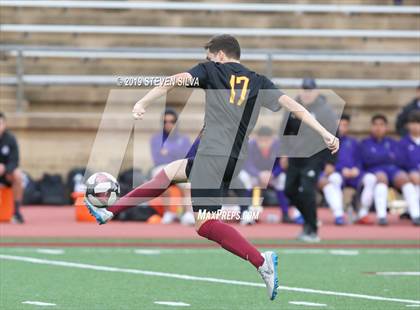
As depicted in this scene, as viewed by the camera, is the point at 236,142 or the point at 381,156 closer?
the point at 236,142

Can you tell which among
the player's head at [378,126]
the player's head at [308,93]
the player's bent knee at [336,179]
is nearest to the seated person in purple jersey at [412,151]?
the player's head at [378,126]

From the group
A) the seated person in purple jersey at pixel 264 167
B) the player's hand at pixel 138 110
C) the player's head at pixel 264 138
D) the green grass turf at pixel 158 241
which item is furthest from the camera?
the player's head at pixel 264 138

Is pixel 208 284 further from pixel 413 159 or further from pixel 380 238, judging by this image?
pixel 413 159

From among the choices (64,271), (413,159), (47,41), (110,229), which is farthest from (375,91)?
(64,271)

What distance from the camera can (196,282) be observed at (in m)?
10.2

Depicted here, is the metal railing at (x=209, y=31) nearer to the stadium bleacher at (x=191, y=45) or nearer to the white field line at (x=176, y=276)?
the stadium bleacher at (x=191, y=45)

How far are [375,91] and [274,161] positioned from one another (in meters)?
4.90

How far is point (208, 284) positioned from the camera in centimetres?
1010

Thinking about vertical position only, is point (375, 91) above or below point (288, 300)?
above

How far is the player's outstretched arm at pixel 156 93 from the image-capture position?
768 cm

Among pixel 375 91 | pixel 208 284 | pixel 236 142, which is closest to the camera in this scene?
pixel 236 142

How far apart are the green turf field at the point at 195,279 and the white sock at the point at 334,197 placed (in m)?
2.92

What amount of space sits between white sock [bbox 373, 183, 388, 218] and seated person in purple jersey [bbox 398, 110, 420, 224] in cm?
42

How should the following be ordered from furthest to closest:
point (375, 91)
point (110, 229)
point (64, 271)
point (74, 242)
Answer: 1. point (375, 91)
2. point (110, 229)
3. point (74, 242)
4. point (64, 271)
